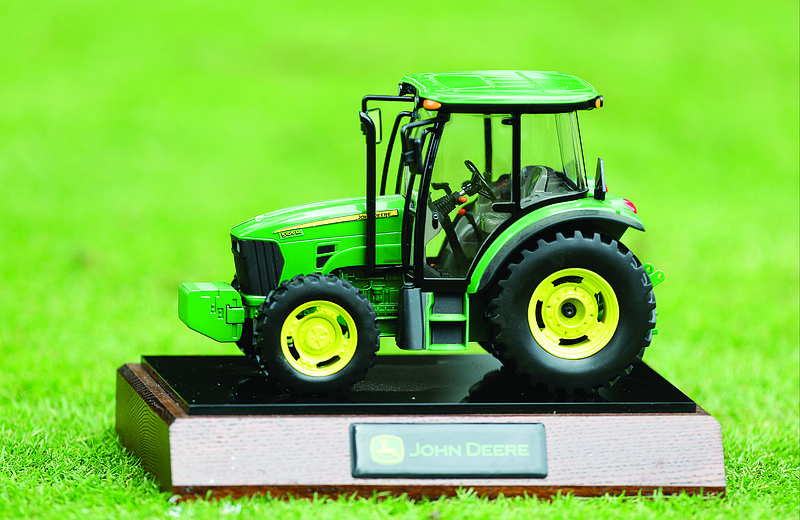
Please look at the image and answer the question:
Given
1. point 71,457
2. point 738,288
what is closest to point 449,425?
point 71,457

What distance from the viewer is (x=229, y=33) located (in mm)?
16250

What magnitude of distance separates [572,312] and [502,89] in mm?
1286

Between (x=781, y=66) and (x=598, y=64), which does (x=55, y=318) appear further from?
(x=781, y=66)

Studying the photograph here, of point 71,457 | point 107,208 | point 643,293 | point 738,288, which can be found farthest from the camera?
point 107,208

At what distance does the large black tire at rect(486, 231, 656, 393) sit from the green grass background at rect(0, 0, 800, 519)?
74 cm

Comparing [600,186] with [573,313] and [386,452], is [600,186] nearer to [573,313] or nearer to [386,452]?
[573,313]

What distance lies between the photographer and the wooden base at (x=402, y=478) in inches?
202

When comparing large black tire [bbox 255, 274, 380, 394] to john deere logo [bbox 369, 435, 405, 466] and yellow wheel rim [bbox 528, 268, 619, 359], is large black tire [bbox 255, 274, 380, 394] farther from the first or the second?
yellow wheel rim [bbox 528, 268, 619, 359]

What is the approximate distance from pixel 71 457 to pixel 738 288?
7.23m

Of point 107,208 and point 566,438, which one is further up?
point 107,208

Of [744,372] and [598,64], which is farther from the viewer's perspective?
[598,64]

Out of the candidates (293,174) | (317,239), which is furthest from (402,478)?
(293,174)

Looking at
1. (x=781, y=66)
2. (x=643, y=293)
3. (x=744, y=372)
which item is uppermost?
(x=781, y=66)

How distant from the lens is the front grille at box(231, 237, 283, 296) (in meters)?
5.73
